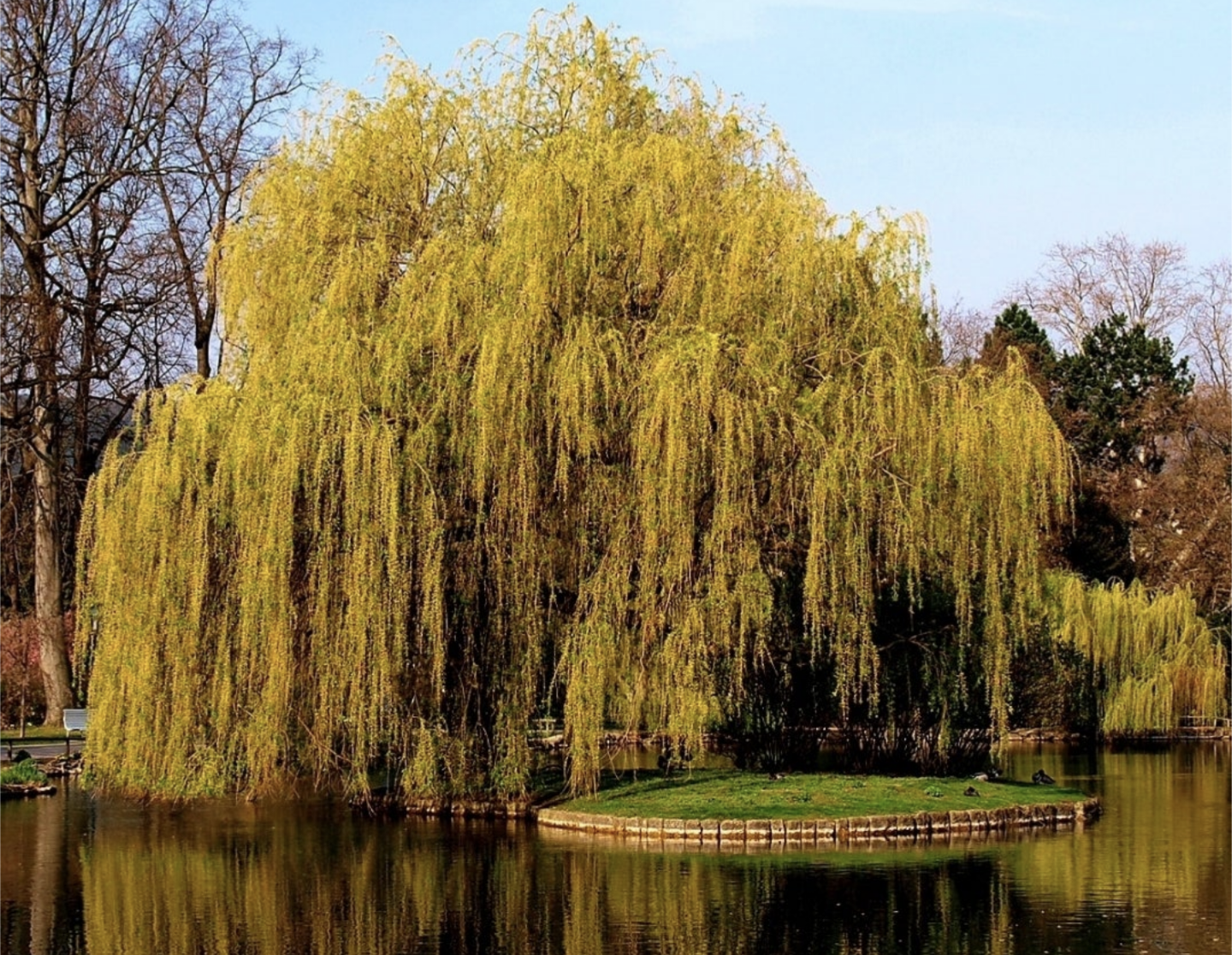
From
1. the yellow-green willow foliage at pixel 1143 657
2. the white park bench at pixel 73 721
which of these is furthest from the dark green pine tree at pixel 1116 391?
the white park bench at pixel 73 721

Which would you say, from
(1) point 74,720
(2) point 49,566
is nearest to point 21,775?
(1) point 74,720

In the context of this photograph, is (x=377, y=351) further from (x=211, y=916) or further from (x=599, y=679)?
(x=211, y=916)

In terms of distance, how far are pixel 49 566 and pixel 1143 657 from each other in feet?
76.3

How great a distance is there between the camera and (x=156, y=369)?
34.5m

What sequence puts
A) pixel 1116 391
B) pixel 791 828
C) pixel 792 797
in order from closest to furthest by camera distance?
pixel 791 828 < pixel 792 797 < pixel 1116 391

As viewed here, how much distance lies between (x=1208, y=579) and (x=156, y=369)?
29141 mm

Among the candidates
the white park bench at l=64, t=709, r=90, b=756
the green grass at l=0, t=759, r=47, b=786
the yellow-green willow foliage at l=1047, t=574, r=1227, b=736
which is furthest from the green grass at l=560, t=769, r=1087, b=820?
the yellow-green willow foliage at l=1047, t=574, r=1227, b=736

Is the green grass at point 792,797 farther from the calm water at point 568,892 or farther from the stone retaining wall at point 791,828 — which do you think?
the calm water at point 568,892

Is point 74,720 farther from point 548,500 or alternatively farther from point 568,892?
point 568,892

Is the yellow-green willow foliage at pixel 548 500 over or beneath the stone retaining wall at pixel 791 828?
over

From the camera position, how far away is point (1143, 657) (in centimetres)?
3747

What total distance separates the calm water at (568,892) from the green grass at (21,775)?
3593 mm

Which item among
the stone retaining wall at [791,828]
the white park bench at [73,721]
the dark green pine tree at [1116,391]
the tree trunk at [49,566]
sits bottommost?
the stone retaining wall at [791,828]

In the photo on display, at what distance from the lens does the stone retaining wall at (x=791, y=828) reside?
63.7 feet
